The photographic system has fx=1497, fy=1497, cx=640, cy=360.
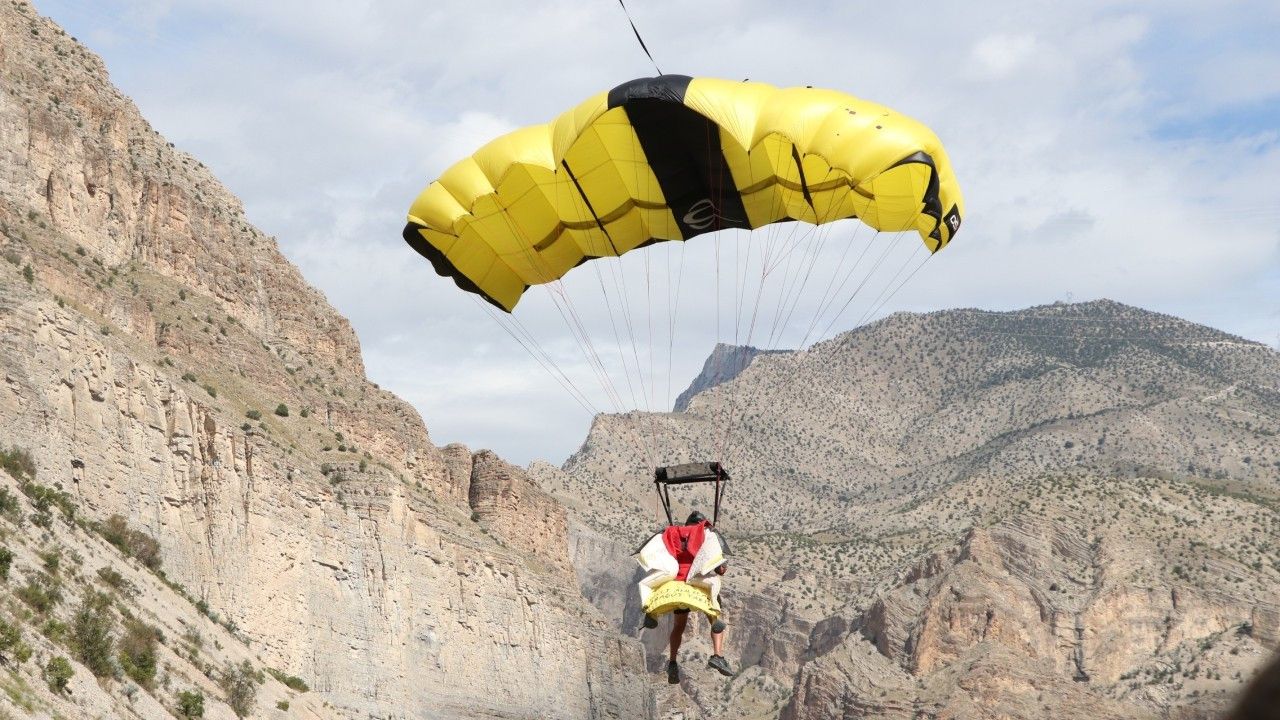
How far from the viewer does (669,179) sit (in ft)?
84.7

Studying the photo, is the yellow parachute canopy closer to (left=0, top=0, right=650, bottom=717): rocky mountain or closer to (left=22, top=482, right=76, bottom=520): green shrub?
(left=0, top=0, right=650, bottom=717): rocky mountain

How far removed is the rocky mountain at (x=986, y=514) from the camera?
81938 mm

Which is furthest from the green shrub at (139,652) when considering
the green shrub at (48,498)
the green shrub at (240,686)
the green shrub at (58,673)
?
the green shrub at (58,673)

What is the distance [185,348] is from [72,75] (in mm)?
12908

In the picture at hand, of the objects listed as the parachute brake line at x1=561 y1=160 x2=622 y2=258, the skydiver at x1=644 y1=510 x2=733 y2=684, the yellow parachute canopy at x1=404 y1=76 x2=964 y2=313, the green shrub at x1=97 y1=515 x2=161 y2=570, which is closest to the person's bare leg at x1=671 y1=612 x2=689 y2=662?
the skydiver at x1=644 y1=510 x2=733 y2=684

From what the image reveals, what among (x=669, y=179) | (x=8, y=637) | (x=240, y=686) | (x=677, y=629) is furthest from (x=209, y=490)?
(x=677, y=629)

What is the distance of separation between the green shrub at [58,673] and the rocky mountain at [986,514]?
19574 mm

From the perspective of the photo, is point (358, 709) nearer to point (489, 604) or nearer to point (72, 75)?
point (489, 604)

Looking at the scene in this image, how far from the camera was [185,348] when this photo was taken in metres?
56.2

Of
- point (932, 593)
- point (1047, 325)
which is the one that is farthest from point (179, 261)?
point (1047, 325)

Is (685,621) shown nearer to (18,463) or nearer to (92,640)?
(92,640)

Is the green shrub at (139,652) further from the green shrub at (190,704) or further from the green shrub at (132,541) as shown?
the green shrub at (132,541)

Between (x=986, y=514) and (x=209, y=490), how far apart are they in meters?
66.2

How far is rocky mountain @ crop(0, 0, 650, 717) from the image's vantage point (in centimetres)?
3706
